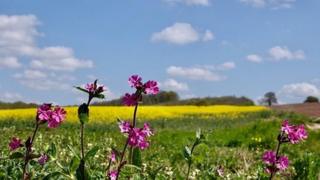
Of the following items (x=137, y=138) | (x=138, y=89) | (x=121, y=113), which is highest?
(x=121, y=113)

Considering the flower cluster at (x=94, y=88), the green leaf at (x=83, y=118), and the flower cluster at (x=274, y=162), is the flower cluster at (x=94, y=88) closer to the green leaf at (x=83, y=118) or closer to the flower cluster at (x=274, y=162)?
the green leaf at (x=83, y=118)

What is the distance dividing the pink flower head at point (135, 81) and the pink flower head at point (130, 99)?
0.16 feet

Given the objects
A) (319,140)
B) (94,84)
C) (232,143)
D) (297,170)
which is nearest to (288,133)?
(94,84)

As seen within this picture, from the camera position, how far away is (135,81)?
271 centimetres

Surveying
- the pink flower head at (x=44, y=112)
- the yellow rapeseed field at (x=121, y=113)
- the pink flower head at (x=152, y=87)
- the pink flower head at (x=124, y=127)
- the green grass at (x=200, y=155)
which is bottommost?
the green grass at (x=200, y=155)

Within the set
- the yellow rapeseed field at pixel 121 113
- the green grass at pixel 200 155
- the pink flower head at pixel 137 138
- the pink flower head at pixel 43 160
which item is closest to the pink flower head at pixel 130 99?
the pink flower head at pixel 137 138

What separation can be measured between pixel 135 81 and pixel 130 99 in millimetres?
83

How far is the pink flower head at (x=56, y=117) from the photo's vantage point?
2654 millimetres

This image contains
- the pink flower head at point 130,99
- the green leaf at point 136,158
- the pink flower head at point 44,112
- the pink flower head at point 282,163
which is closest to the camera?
the pink flower head at point 44,112

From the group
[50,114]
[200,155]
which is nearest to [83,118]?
[50,114]

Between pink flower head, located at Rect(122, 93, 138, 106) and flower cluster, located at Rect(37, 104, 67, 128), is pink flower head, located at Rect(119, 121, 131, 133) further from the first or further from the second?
flower cluster, located at Rect(37, 104, 67, 128)

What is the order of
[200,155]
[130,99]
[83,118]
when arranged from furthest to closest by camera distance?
1. [200,155]
2. [130,99]
3. [83,118]

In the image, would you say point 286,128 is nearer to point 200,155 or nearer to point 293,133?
point 293,133

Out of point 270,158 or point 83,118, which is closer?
point 83,118
